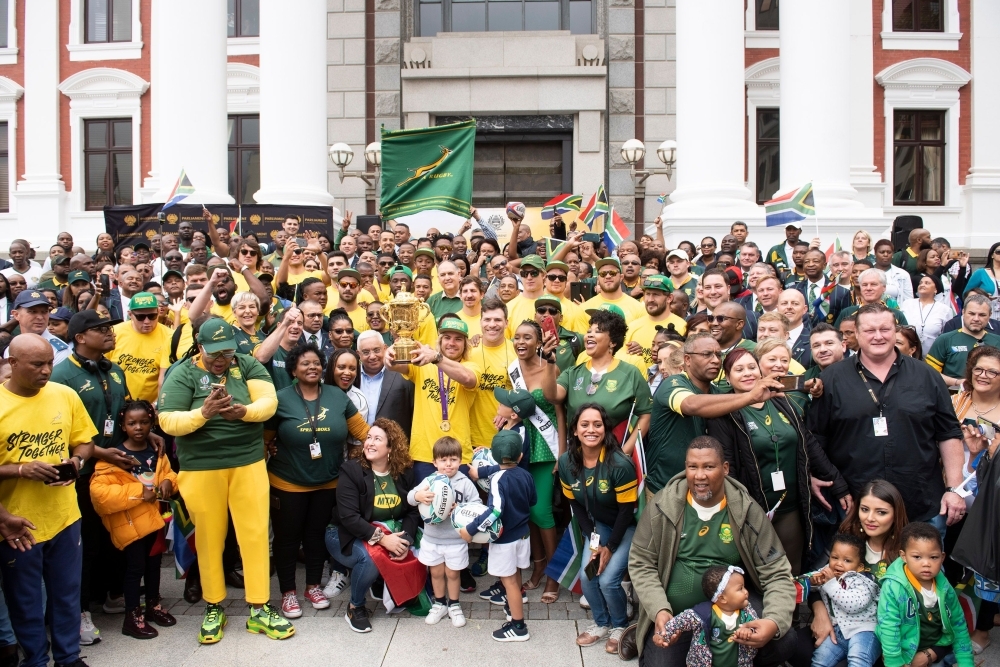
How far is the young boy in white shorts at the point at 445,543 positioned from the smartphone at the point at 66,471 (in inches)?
88.0

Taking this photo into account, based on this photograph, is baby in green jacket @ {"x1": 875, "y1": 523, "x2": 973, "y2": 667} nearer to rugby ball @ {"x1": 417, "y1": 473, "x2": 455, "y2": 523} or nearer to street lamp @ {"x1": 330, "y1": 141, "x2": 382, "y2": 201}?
rugby ball @ {"x1": 417, "y1": 473, "x2": 455, "y2": 523}

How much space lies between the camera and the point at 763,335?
680cm

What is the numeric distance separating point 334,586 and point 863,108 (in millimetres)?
19003

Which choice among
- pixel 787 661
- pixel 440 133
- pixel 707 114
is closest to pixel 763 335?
pixel 787 661

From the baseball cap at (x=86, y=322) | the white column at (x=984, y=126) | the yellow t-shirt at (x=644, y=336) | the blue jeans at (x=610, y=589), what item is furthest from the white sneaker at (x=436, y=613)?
the white column at (x=984, y=126)

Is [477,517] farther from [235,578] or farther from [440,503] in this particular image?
[235,578]

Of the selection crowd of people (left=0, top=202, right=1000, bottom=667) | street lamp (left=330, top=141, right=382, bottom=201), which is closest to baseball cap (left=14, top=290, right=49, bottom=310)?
crowd of people (left=0, top=202, right=1000, bottom=667)

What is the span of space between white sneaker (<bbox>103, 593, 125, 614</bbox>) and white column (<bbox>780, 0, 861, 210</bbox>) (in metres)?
12.8

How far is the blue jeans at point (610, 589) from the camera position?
18.9 ft

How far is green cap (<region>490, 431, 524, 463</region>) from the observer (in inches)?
241

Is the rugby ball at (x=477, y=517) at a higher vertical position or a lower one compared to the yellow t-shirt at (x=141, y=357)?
lower

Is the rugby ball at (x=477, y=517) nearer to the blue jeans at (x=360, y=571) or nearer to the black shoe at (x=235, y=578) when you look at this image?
the blue jeans at (x=360, y=571)

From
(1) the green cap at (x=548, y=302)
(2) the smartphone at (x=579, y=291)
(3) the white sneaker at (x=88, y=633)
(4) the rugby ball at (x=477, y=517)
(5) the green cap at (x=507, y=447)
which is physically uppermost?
(2) the smartphone at (x=579, y=291)

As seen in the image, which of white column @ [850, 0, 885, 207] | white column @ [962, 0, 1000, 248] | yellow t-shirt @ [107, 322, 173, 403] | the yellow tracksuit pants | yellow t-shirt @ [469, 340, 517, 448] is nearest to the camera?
the yellow tracksuit pants
